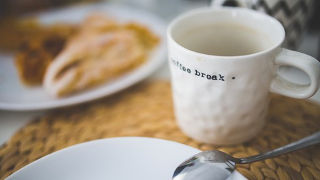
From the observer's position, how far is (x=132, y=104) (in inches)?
17.8

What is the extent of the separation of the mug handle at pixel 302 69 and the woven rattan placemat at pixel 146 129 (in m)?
0.07

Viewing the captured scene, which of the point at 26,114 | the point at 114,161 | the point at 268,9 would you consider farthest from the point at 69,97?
the point at 268,9

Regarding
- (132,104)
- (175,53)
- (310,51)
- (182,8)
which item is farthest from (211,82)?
(182,8)

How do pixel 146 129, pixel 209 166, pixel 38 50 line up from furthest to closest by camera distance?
pixel 38 50
pixel 146 129
pixel 209 166

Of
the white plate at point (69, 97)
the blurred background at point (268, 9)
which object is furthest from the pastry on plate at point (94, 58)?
the blurred background at point (268, 9)

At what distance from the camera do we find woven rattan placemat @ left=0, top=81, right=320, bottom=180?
0.34m

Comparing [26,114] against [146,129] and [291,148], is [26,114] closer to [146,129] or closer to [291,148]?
[146,129]

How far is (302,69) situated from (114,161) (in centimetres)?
21

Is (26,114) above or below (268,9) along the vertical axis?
below

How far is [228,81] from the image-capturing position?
31 centimetres

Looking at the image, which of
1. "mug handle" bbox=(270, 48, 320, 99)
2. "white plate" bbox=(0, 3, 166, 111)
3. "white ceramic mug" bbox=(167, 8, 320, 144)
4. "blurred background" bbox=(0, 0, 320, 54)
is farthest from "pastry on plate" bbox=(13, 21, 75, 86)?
"mug handle" bbox=(270, 48, 320, 99)

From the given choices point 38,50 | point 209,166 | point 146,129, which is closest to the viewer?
point 209,166

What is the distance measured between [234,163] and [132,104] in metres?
0.19

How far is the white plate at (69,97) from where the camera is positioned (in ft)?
1.41
